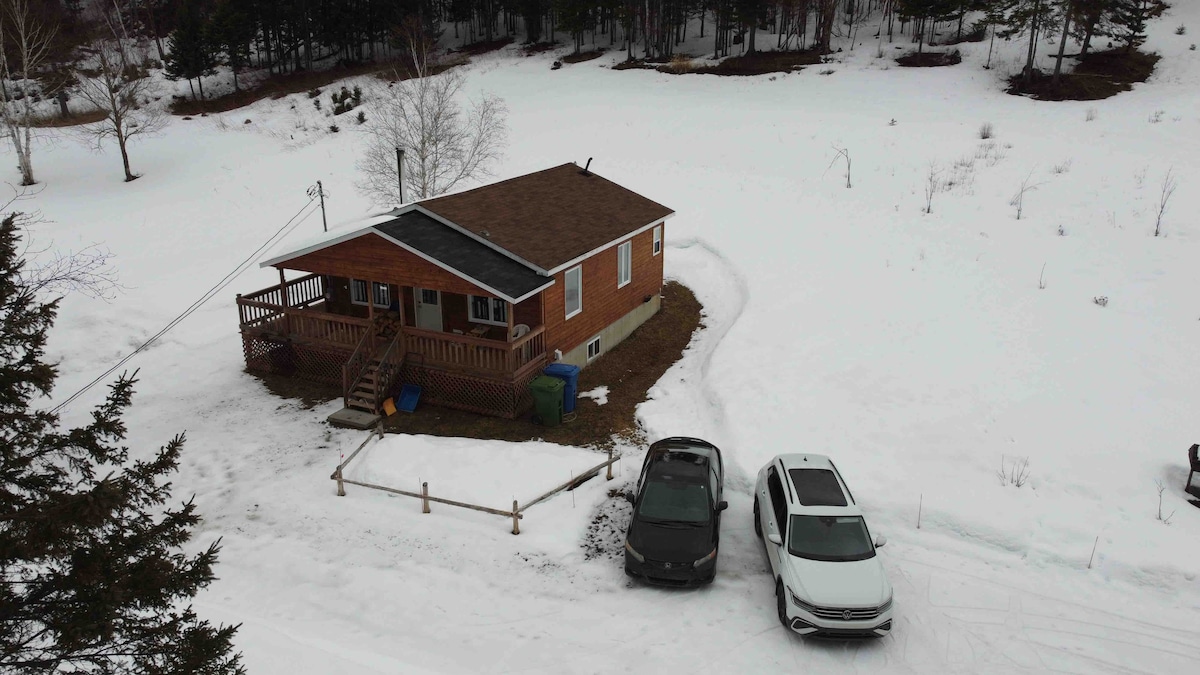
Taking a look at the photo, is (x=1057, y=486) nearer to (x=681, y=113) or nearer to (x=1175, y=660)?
(x=1175, y=660)

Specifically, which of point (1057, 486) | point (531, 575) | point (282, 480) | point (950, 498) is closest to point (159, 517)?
point (282, 480)

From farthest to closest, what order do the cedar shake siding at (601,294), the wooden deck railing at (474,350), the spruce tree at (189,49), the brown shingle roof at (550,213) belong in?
the spruce tree at (189,49)
the cedar shake siding at (601,294)
the brown shingle roof at (550,213)
the wooden deck railing at (474,350)

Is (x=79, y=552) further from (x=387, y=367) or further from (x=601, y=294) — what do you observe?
(x=601, y=294)

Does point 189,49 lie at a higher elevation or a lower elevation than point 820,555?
higher

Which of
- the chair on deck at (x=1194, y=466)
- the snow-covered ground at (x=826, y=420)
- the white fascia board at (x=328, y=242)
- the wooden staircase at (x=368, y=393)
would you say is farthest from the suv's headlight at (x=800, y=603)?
the white fascia board at (x=328, y=242)

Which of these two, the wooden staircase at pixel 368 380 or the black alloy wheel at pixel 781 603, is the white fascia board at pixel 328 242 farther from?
the black alloy wheel at pixel 781 603

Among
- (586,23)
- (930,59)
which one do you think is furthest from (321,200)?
(930,59)
